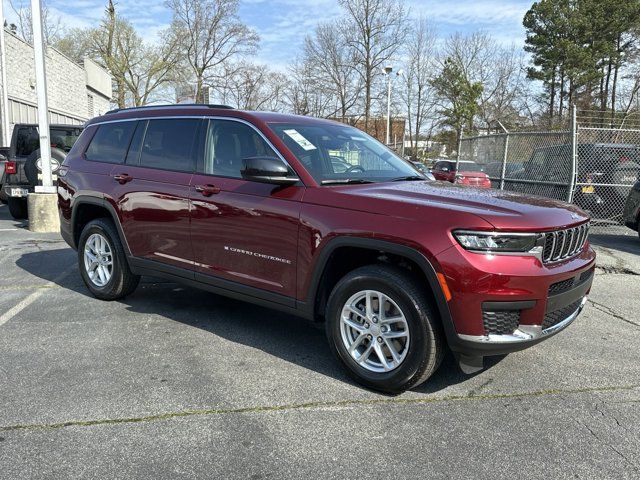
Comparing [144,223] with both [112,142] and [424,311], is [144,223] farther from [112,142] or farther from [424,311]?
[424,311]

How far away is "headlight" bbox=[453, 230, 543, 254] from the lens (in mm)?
3027

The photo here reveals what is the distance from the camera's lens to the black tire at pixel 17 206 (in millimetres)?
11867

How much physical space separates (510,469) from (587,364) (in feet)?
5.66

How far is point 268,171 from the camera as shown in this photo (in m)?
3.63

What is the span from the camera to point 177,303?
5438 mm

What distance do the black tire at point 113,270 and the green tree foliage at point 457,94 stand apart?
34733 millimetres

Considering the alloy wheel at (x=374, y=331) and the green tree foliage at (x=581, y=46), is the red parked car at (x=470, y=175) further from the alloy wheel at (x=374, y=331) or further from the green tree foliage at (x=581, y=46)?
the green tree foliage at (x=581, y=46)

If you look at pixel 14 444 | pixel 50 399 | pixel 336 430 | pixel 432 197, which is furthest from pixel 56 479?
pixel 432 197

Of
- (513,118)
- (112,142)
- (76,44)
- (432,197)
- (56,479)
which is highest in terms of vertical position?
(76,44)

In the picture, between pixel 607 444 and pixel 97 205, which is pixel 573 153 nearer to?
pixel 607 444

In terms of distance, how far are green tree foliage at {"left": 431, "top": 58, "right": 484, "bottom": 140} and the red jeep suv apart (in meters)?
34.8

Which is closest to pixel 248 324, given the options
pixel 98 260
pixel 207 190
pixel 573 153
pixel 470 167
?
pixel 207 190

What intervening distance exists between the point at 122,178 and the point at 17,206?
847 centimetres

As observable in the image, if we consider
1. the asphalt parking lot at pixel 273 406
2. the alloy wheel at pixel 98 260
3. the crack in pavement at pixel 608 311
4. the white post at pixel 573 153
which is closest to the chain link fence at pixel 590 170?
the white post at pixel 573 153
